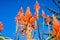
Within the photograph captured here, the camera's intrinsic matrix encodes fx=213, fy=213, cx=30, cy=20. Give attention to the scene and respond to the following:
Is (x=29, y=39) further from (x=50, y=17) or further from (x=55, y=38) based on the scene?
(x=50, y=17)

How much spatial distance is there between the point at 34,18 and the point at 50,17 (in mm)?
2075

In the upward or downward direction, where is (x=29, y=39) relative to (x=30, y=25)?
downward

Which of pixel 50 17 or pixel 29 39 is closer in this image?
pixel 29 39

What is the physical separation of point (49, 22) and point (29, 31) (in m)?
3.65

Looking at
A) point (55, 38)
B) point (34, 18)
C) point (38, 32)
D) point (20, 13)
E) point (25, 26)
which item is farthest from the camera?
point (20, 13)

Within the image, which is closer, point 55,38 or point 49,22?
point 55,38

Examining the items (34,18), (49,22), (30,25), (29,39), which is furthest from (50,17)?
(29,39)

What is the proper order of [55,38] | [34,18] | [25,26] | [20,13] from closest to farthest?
[55,38]
[25,26]
[34,18]
[20,13]

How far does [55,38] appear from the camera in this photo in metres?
12.0

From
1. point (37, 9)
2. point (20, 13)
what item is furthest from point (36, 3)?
point (20, 13)

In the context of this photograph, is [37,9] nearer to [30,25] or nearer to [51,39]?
[30,25]

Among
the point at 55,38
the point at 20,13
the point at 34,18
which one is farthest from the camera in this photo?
the point at 20,13

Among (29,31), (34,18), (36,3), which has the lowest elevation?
(29,31)

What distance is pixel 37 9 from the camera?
44.2 feet
